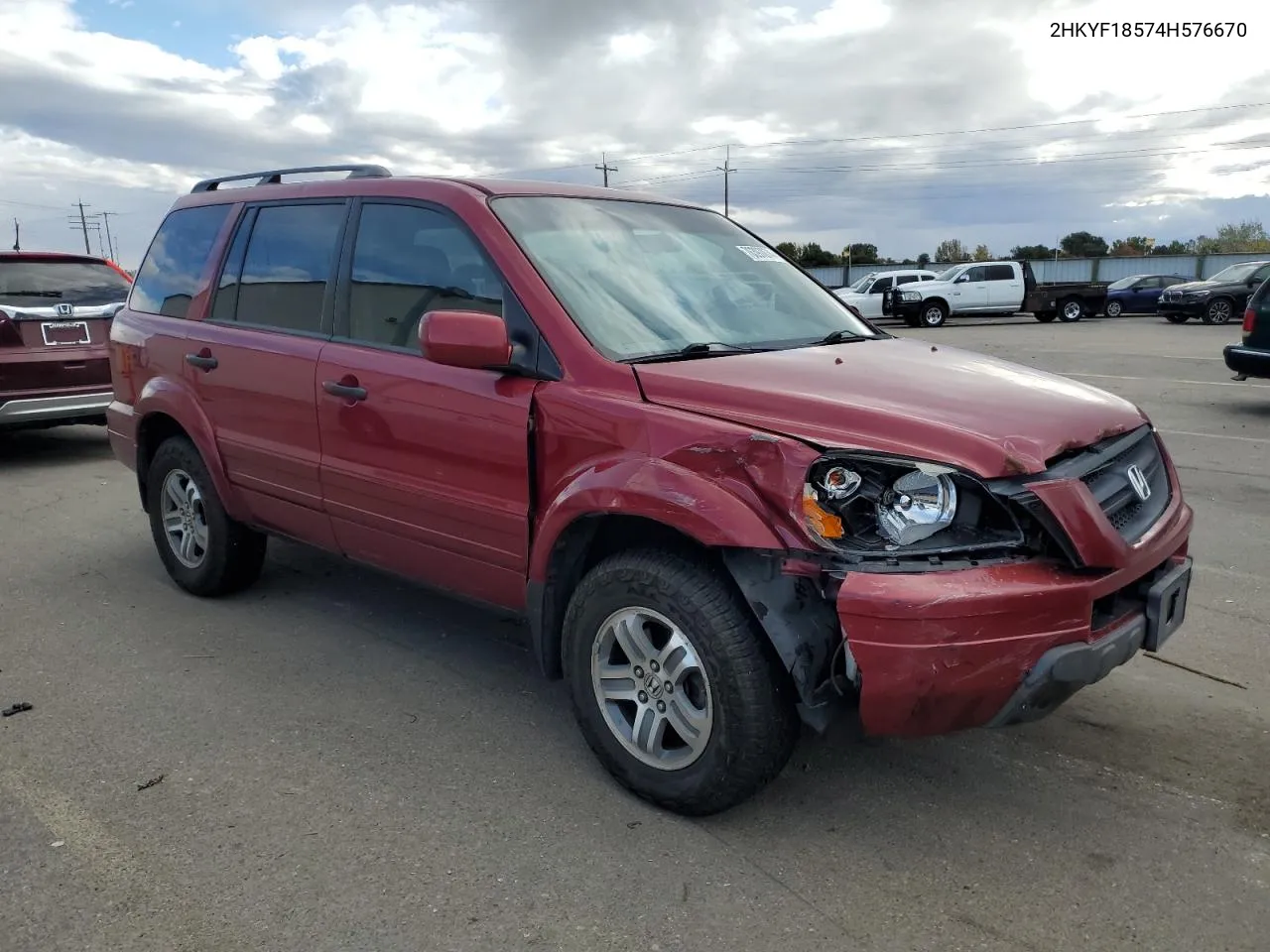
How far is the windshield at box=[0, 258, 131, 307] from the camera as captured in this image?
8.67m

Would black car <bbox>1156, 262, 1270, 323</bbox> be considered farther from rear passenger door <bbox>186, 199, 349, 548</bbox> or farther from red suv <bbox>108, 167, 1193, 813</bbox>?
rear passenger door <bbox>186, 199, 349, 548</bbox>

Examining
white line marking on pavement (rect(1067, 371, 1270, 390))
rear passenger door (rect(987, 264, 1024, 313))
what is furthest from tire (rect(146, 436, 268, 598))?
rear passenger door (rect(987, 264, 1024, 313))

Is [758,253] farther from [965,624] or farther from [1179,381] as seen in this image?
[1179,381]

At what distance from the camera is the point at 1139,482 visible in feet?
10.2

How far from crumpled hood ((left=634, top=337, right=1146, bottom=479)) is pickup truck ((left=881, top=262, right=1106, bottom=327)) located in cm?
2732

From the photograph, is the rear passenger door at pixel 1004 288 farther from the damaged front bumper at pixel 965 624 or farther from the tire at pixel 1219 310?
the damaged front bumper at pixel 965 624

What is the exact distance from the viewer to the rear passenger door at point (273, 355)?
13.7ft

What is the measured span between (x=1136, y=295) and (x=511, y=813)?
33.0 m

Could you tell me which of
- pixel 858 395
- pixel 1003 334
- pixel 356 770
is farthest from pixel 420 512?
pixel 1003 334

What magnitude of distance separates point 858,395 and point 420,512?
1.64m

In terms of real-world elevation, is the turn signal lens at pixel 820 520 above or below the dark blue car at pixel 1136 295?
above

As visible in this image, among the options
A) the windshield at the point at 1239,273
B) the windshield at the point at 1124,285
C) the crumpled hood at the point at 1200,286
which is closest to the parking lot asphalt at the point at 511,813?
the crumpled hood at the point at 1200,286

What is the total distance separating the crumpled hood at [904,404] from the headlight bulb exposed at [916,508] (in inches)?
3.0

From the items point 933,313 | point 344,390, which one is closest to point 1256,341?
point 344,390
